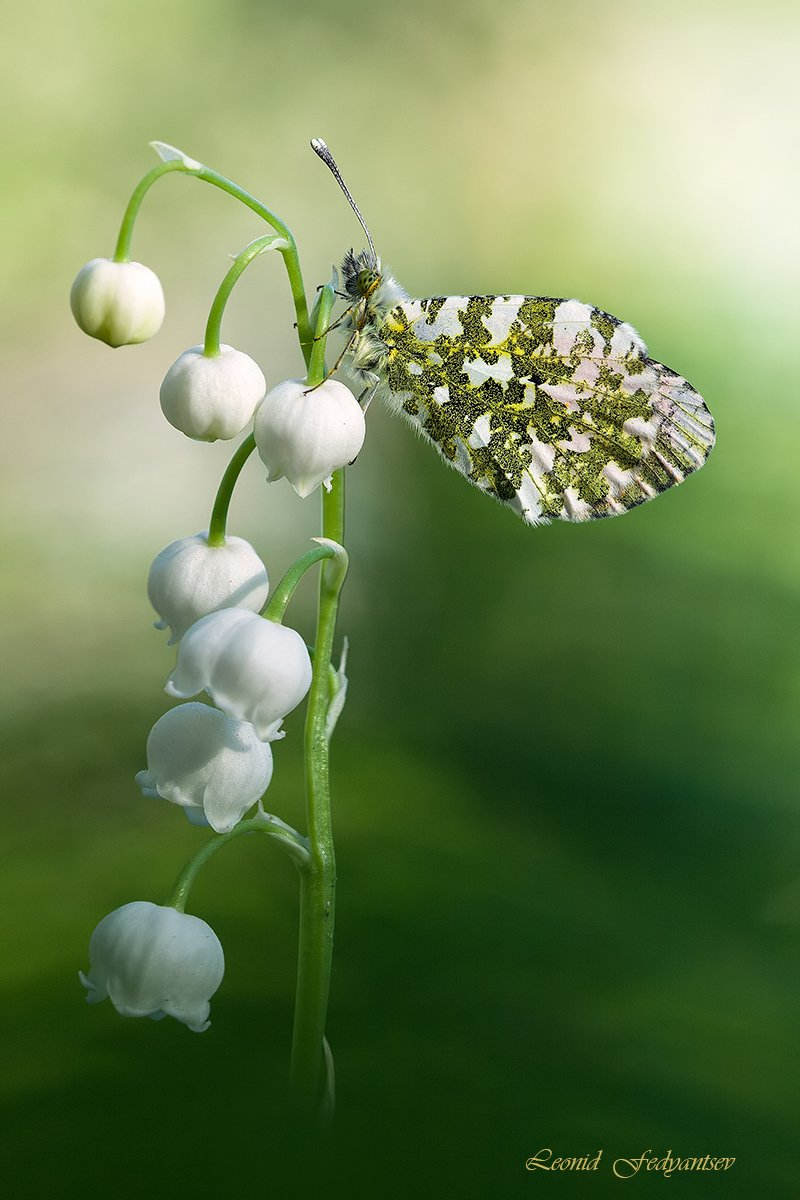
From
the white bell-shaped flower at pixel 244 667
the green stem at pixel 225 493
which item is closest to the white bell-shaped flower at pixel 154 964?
the white bell-shaped flower at pixel 244 667

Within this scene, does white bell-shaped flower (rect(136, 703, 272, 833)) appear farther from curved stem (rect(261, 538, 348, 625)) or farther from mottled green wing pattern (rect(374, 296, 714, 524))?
mottled green wing pattern (rect(374, 296, 714, 524))

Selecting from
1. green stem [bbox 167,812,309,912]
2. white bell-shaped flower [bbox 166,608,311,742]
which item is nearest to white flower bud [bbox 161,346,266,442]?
white bell-shaped flower [bbox 166,608,311,742]

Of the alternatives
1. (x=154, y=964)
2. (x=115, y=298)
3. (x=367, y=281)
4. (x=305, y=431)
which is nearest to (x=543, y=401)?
(x=367, y=281)

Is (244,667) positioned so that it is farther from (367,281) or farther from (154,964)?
(367,281)

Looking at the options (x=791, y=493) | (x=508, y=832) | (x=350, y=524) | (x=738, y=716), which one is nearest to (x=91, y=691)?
(x=350, y=524)

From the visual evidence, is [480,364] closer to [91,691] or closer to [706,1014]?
[706,1014]

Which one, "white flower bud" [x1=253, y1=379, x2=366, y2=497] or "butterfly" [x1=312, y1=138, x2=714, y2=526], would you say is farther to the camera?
"butterfly" [x1=312, y1=138, x2=714, y2=526]
